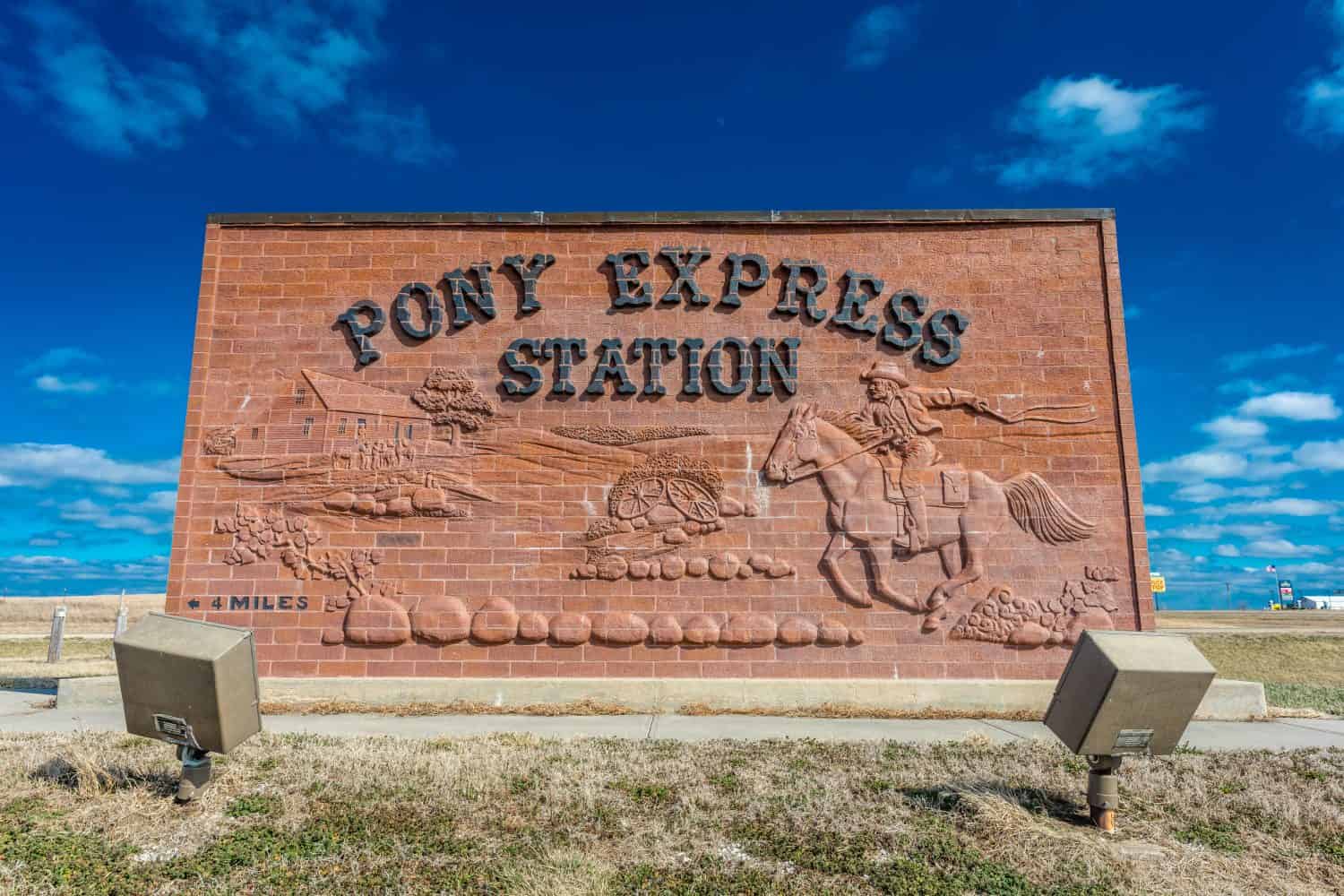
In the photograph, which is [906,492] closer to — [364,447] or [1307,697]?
[364,447]

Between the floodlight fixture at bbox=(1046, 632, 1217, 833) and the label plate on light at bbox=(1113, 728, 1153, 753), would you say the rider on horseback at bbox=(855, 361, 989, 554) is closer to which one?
the floodlight fixture at bbox=(1046, 632, 1217, 833)

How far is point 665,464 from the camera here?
1124 cm

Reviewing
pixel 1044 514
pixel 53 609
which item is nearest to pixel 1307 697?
pixel 1044 514

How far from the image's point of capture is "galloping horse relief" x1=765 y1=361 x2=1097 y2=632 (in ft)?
36.0

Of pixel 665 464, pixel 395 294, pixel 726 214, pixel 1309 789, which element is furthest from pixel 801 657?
pixel 395 294

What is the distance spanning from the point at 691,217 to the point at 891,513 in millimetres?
5060

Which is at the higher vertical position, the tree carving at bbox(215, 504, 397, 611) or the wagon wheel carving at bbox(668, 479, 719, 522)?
the wagon wheel carving at bbox(668, 479, 719, 522)

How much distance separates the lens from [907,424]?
445 inches

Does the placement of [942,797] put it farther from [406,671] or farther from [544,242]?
[544,242]

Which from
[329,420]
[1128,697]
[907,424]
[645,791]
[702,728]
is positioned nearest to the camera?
[1128,697]

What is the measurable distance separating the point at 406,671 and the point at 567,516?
2.83 metres

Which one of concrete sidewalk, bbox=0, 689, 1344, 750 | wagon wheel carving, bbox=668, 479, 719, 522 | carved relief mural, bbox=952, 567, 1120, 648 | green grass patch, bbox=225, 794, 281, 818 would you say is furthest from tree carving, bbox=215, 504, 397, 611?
carved relief mural, bbox=952, 567, 1120, 648

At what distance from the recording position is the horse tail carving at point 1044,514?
11094 millimetres

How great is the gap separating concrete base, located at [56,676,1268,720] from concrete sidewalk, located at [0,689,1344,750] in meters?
0.31
